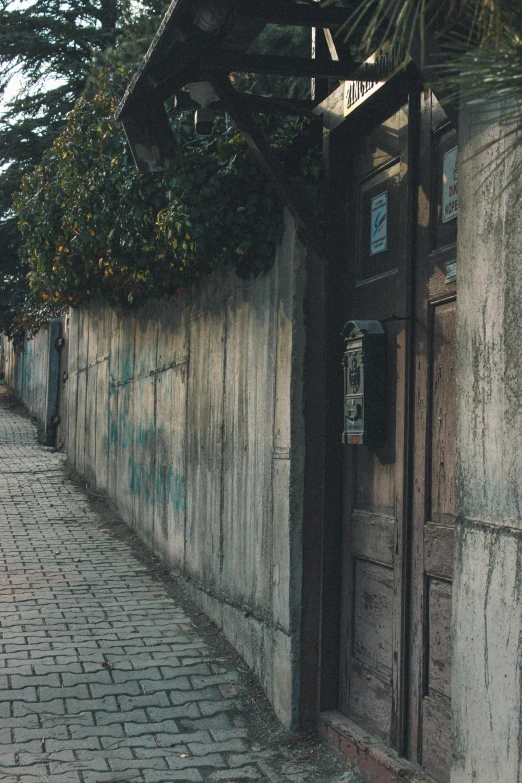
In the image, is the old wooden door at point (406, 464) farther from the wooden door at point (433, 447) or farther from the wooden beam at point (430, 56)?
the wooden beam at point (430, 56)

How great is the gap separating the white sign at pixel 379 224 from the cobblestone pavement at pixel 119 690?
250cm

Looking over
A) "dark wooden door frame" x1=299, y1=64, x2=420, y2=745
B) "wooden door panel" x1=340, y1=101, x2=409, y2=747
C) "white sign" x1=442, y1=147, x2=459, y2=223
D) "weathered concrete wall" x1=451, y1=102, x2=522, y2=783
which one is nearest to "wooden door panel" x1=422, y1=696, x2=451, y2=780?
"wooden door panel" x1=340, y1=101, x2=409, y2=747

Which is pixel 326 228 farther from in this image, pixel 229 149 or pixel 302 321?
pixel 229 149

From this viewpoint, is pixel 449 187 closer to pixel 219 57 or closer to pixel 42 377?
pixel 219 57

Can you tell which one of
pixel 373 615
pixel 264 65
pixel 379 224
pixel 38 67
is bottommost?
pixel 373 615

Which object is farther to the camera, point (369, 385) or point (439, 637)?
point (369, 385)

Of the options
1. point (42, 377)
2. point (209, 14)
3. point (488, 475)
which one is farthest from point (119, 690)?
point (42, 377)

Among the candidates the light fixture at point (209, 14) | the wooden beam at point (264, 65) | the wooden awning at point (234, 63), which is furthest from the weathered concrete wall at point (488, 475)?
the wooden beam at point (264, 65)

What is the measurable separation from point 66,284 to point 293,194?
22.3 ft

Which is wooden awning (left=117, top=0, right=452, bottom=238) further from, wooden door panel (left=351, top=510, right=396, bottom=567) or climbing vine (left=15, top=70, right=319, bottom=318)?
wooden door panel (left=351, top=510, right=396, bottom=567)

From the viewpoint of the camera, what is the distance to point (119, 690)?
215 inches

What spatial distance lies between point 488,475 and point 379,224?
1.85 metres

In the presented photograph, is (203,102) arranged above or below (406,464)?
above

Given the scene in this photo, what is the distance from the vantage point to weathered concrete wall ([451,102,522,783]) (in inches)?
117
